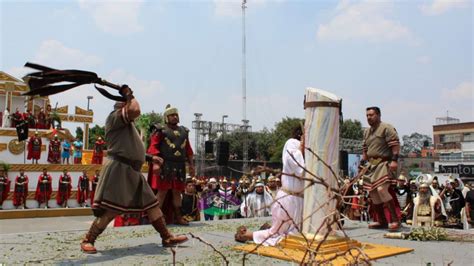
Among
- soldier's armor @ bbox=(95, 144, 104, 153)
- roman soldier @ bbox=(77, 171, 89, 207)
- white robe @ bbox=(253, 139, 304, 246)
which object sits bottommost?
roman soldier @ bbox=(77, 171, 89, 207)

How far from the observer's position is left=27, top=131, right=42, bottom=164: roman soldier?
21609 millimetres

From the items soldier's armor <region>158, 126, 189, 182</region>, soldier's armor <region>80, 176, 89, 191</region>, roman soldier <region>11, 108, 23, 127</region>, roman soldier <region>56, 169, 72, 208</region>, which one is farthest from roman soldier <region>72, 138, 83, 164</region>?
soldier's armor <region>158, 126, 189, 182</region>

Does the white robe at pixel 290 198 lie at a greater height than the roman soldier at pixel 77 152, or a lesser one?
lesser

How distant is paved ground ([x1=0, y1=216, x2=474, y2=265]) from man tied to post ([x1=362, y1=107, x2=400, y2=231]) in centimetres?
41

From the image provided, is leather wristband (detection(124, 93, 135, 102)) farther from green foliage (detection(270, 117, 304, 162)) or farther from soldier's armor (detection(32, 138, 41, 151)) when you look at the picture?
green foliage (detection(270, 117, 304, 162))

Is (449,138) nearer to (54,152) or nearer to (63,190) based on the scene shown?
(54,152)

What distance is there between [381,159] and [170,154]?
3.17m

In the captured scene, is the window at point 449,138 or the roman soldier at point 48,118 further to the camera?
the window at point 449,138

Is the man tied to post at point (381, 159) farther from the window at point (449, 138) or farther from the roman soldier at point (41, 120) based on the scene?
the window at point (449, 138)

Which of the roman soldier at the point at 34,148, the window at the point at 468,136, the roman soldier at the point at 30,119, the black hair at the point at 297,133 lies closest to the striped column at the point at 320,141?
the black hair at the point at 297,133

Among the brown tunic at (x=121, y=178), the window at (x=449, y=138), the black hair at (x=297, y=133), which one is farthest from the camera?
the window at (x=449, y=138)

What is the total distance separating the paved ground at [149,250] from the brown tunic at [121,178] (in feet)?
1.69

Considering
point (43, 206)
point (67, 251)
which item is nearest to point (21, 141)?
point (43, 206)

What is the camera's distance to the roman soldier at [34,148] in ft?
70.9
